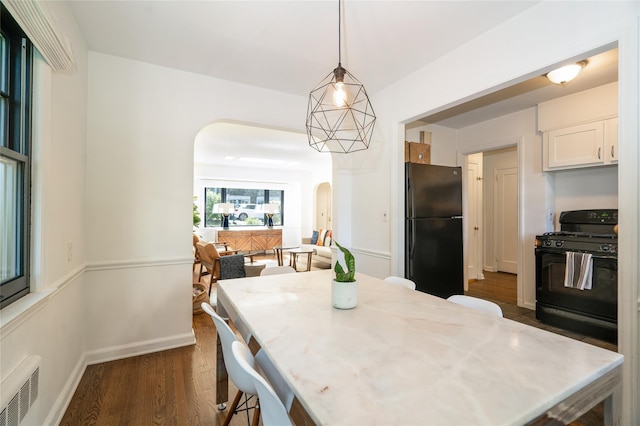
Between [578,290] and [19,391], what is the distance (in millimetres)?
4180

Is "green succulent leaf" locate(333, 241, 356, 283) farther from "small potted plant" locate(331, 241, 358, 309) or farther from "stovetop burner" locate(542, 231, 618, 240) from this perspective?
"stovetop burner" locate(542, 231, 618, 240)

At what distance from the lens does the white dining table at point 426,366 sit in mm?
703

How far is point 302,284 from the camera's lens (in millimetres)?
1908

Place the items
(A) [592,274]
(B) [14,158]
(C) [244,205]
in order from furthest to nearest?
1. (C) [244,205]
2. (A) [592,274]
3. (B) [14,158]

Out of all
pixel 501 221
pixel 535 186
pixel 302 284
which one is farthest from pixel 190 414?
pixel 501 221

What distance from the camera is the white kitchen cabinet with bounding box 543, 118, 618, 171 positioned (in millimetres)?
A: 2939

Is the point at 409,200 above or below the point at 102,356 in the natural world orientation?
above

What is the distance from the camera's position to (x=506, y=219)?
18.4 ft

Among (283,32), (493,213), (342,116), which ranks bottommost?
(493,213)

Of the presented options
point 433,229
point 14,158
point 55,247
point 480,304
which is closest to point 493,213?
point 433,229

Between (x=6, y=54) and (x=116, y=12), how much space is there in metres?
0.81

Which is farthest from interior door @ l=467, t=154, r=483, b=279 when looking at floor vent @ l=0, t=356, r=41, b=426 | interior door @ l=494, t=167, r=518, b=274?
floor vent @ l=0, t=356, r=41, b=426

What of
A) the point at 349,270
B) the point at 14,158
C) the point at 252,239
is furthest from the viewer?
the point at 252,239

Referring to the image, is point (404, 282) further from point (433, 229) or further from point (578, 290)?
point (578, 290)
